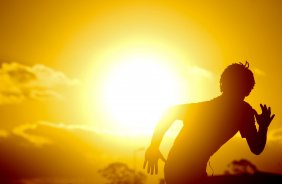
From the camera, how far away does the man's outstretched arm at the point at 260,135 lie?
17.1 ft

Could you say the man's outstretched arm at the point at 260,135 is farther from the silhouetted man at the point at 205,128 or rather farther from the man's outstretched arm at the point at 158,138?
the man's outstretched arm at the point at 158,138

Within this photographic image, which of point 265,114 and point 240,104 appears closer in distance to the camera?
point 240,104

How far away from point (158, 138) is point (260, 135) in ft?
3.95

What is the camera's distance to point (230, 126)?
4.99 metres

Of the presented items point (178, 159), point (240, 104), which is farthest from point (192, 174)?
point (240, 104)

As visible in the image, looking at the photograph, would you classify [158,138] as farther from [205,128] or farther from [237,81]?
[237,81]

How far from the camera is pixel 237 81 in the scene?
5109 millimetres

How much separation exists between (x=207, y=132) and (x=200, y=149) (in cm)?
20

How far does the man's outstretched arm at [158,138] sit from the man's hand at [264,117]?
108 centimetres

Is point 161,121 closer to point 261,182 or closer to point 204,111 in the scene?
point 204,111

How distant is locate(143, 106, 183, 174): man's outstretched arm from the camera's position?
4977 millimetres

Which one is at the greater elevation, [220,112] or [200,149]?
[220,112]

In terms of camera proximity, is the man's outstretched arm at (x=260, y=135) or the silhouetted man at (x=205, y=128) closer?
the silhouetted man at (x=205, y=128)

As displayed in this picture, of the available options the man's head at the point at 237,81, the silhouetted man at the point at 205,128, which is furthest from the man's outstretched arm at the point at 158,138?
the man's head at the point at 237,81
